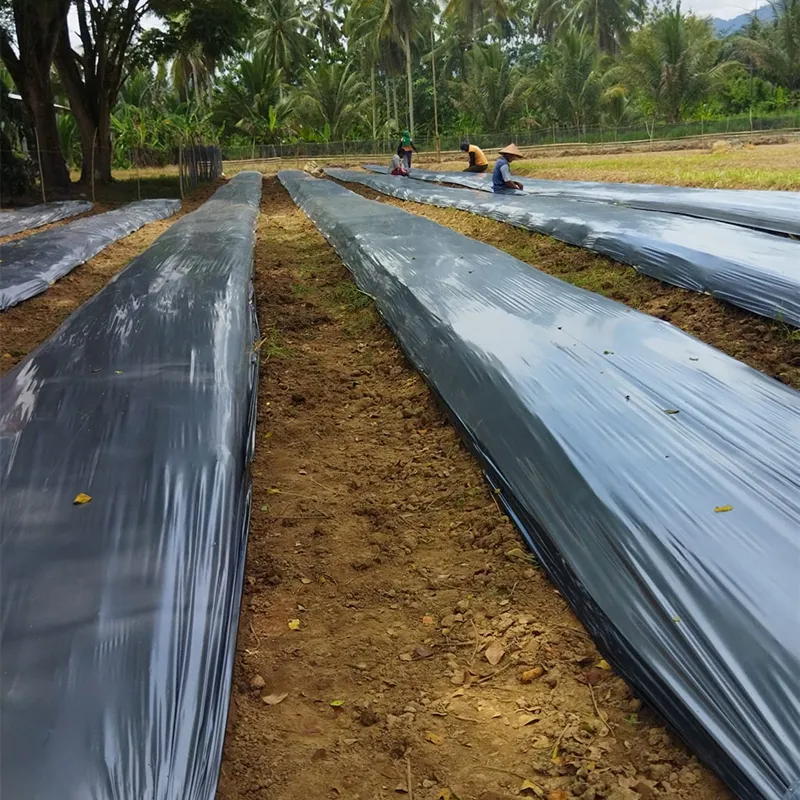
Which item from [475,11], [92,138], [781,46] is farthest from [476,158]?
[475,11]

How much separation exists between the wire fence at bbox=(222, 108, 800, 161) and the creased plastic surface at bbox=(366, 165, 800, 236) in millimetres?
12273

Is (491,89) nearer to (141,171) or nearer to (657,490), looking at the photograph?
(141,171)

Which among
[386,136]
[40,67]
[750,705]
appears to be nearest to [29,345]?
[750,705]

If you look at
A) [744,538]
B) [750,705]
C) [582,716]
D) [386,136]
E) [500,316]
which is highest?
[386,136]

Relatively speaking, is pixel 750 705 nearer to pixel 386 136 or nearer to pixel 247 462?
pixel 247 462

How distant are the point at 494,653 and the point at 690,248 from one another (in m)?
3.85

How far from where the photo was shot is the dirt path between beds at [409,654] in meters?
1.61

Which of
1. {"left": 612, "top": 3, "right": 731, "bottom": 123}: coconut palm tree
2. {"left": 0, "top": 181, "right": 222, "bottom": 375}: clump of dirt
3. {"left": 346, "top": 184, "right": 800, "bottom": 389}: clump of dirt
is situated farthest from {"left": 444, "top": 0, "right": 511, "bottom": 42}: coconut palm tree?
{"left": 346, "top": 184, "right": 800, "bottom": 389}: clump of dirt

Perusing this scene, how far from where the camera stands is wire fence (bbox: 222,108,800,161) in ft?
70.8

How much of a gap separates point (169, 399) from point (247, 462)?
0.44 meters

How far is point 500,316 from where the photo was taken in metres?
3.86

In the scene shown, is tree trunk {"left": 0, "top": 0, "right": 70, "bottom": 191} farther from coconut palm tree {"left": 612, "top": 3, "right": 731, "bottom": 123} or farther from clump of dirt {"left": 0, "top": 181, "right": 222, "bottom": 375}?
coconut palm tree {"left": 612, "top": 3, "right": 731, "bottom": 123}

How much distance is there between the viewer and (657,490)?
211 centimetres

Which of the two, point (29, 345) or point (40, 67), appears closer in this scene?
point (29, 345)
